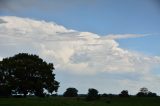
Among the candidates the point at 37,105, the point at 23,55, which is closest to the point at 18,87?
the point at 23,55

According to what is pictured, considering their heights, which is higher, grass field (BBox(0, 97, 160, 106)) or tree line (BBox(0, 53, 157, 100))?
tree line (BBox(0, 53, 157, 100))

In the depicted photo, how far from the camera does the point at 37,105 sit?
194 feet

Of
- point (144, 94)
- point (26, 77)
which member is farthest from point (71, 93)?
point (26, 77)

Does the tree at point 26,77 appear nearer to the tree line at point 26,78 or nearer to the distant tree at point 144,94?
the tree line at point 26,78

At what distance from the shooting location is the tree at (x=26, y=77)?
300 ft

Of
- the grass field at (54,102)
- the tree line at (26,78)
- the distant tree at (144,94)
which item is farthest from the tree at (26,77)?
the distant tree at (144,94)

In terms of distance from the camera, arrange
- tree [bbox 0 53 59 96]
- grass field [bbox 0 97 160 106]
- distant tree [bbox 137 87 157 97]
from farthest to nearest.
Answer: distant tree [bbox 137 87 157 97] → tree [bbox 0 53 59 96] → grass field [bbox 0 97 160 106]

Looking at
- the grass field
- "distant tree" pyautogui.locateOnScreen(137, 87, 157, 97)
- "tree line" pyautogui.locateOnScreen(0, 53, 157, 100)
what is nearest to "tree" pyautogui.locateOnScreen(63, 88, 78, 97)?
"distant tree" pyautogui.locateOnScreen(137, 87, 157, 97)

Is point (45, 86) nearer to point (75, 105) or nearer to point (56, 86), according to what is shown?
point (56, 86)

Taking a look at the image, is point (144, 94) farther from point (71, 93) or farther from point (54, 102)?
point (54, 102)

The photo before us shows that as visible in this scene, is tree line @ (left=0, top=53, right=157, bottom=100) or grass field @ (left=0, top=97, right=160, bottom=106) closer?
grass field @ (left=0, top=97, right=160, bottom=106)

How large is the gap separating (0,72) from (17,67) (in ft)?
13.8

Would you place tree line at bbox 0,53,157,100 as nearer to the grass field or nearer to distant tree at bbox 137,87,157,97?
the grass field

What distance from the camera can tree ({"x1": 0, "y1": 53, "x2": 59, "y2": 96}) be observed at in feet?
300
